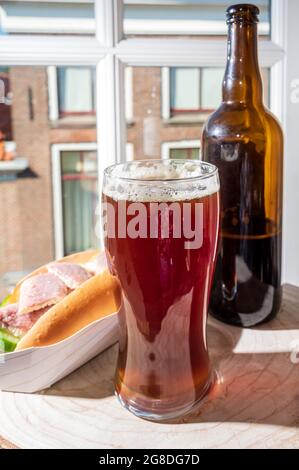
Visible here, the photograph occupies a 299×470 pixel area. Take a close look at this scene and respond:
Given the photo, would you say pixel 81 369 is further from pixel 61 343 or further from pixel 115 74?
pixel 115 74

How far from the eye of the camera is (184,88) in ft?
3.70

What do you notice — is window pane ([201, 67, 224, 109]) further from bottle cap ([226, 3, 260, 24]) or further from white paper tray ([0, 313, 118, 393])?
white paper tray ([0, 313, 118, 393])

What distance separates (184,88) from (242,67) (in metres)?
0.38

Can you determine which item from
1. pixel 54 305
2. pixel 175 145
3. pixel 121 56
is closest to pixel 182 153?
pixel 175 145

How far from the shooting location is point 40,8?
0.94 metres

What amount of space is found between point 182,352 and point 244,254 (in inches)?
8.9

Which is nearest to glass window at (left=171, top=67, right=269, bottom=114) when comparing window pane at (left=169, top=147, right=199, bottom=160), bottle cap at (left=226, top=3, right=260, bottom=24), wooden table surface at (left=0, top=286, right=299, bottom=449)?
window pane at (left=169, top=147, right=199, bottom=160)

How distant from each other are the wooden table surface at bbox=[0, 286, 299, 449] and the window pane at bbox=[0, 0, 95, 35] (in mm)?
581

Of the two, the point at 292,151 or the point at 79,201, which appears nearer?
the point at 292,151

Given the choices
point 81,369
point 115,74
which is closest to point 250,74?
point 115,74

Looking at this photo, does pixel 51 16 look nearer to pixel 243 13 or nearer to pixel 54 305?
pixel 243 13

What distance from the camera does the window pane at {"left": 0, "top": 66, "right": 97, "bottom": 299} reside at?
1086 millimetres

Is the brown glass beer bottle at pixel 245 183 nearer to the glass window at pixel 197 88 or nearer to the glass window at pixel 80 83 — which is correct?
the glass window at pixel 197 88

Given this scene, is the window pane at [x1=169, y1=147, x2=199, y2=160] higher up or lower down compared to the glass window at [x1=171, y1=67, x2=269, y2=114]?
lower down
